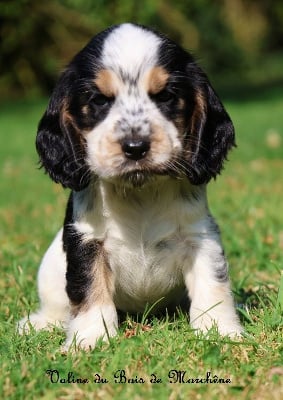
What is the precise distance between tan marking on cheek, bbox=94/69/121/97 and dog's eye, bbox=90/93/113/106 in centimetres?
3

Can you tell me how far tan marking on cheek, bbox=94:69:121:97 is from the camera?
415 cm

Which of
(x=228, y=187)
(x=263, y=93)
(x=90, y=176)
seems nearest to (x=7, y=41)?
(x=263, y=93)

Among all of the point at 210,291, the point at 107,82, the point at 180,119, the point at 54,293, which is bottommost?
the point at 54,293

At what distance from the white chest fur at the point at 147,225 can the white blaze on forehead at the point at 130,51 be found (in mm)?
715

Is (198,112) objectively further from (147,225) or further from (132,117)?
(147,225)

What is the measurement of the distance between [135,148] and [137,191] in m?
0.65

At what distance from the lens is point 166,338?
160 inches

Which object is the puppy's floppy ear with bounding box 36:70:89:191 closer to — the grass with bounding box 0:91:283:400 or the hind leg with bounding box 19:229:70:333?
the hind leg with bounding box 19:229:70:333

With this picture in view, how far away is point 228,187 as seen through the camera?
995 centimetres

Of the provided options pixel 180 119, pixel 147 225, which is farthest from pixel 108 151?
pixel 147 225

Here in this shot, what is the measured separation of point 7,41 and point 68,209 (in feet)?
75.5

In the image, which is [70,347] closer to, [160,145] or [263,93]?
[160,145]

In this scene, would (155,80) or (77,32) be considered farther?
(77,32)

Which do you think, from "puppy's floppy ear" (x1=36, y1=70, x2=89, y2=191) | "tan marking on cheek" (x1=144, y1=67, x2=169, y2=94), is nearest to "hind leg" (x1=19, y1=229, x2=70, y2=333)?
"puppy's floppy ear" (x1=36, y1=70, x2=89, y2=191)
